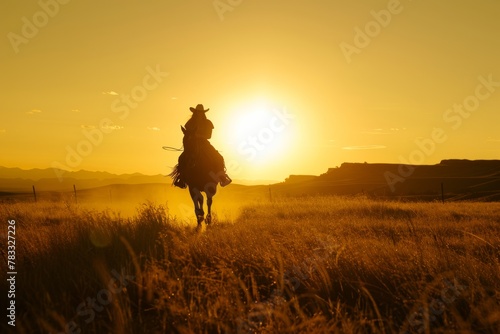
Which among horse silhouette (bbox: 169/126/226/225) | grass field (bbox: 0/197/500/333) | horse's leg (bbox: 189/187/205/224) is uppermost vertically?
horse silhouette (bbox: 169/126/226/225)

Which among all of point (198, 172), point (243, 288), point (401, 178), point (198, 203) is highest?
point (198, 172)

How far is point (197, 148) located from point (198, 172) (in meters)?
0.66

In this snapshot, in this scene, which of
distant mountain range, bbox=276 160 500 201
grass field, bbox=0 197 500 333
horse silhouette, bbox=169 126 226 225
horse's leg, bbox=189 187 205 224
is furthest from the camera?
distant mountain range, bbox=276 160 500 201

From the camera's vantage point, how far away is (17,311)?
5.06 meters

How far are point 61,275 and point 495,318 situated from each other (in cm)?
485

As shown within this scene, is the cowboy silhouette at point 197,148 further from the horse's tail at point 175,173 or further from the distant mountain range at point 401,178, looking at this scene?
the distant mountain range at point 401,178

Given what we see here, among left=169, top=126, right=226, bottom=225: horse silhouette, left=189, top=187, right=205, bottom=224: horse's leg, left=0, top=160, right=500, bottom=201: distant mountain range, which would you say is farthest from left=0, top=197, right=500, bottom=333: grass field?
left=0, top=160, right=500, bottom=201: distant mountain range

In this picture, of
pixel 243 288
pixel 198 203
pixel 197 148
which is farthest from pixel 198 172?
pixel 243 288

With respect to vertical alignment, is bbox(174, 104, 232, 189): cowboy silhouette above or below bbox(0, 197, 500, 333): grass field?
above

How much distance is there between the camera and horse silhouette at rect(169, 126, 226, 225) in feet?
42.6

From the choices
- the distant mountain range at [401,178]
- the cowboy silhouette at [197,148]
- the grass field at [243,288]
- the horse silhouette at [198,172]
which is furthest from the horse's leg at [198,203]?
the distant mountain range at [401,178]

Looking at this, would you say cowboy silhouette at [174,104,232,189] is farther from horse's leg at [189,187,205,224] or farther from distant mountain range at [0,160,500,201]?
distant mountain range at [0,160,500,201]

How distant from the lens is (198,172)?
13203 mm

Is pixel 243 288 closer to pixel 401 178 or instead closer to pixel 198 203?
pixel 198 203
